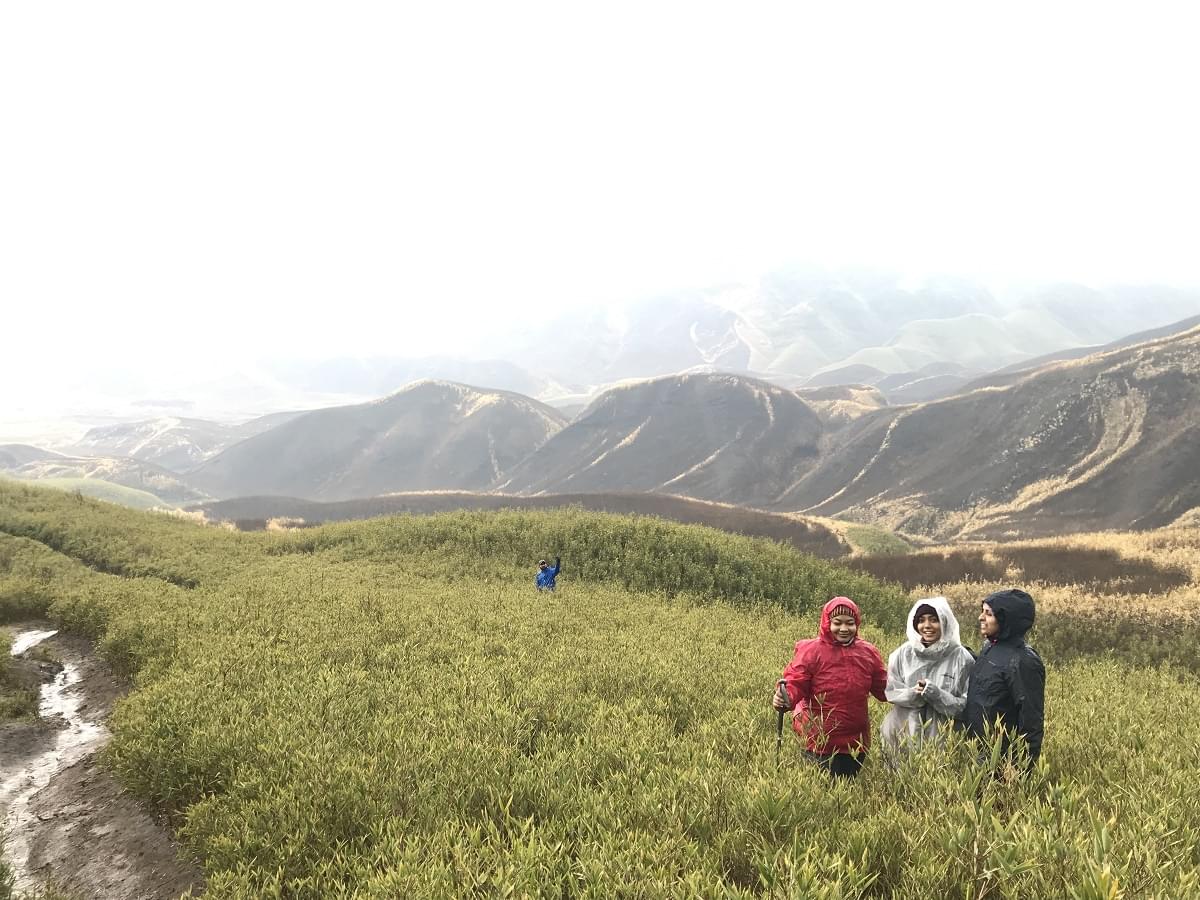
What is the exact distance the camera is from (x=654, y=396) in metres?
158

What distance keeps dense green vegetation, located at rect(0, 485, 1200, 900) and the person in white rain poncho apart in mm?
486

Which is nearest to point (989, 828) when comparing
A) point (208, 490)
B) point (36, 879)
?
point (36, 879)

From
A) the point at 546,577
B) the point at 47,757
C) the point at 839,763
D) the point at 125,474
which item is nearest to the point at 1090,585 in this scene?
the point at 546,577

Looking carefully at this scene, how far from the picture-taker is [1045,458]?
71.5 m

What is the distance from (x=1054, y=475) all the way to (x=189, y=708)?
275 ft

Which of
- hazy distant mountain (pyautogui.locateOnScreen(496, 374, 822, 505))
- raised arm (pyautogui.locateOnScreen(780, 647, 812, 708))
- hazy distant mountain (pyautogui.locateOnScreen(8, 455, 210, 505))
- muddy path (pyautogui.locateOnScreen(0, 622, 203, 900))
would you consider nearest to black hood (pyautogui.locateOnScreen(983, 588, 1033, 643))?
raised arm (pyautogui.locateOnScreen(780, 647, 812, 708))

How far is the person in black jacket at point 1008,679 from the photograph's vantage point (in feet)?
16.0

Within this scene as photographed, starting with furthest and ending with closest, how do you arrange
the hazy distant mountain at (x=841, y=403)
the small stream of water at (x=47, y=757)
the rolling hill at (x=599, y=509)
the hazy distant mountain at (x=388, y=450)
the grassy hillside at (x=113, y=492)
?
1. the hazy distant mountain at (x=388, y=450)
2. the hazy distant mountain at (x=841, y=403)
3. the grassy hillside at (x=113, y=492)
4. the rolling hill at (x=599, y=509)
5. the small stream of water at (x=47, y=757)

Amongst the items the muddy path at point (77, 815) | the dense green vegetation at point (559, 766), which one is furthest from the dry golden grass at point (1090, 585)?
the muddy path at point (77, 815)

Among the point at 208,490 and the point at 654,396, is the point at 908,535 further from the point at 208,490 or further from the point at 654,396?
the point at 208,490

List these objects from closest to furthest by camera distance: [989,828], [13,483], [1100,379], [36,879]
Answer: [989,828] → [36,879] → [13,483] → [1100,379]

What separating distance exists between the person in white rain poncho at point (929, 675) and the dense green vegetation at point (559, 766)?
0.49 m

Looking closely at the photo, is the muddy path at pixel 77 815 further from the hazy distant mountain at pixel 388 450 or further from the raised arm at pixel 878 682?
the hazy distant mountain at pixel 388 450

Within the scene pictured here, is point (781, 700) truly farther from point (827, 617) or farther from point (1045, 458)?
point (1045, 458)
